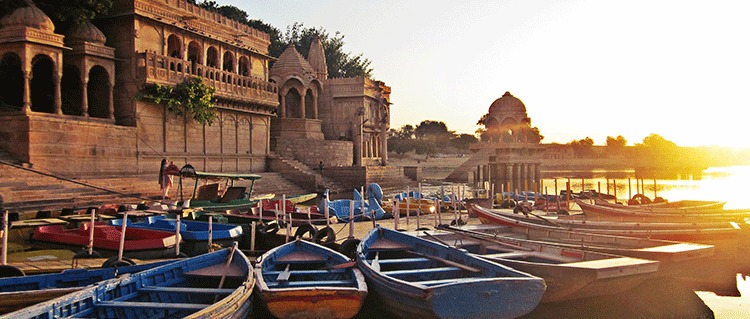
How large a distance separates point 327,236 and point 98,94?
2005cm

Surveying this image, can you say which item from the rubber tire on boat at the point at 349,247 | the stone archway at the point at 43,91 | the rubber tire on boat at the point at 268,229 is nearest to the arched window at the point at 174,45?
the stone archway at the point at 43,91

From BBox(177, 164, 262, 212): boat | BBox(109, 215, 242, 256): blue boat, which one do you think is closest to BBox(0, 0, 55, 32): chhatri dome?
BBox(177, 164, 262, 212): boat

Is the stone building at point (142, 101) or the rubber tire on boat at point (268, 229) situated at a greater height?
the stone building at point (142, 101)

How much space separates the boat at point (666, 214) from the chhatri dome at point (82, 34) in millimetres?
22271

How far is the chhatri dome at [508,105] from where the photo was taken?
44406 millimetres

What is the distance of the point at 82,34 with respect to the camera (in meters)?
26.2

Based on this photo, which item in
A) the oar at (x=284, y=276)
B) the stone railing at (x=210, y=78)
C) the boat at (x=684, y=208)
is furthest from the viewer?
the stone railing at (x=210, y=78)

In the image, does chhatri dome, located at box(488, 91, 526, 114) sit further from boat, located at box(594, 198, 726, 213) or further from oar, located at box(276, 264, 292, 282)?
oar, located at box(276, 264, 292, 282)

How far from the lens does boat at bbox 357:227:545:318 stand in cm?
824

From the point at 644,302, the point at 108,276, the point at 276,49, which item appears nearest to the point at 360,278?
the point at 108,276

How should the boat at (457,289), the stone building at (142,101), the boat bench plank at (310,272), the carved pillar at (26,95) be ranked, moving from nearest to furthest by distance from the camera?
1. the boat at (457,289)
2. the boat bench plank at (310,272)
3. the carved pillar at (26,95)
4. the stone building at (142,101)

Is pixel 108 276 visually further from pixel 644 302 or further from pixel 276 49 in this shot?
pixel 276 49

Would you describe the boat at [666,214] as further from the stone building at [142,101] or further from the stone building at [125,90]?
the stone building at [125,90]

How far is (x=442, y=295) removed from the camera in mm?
8195
